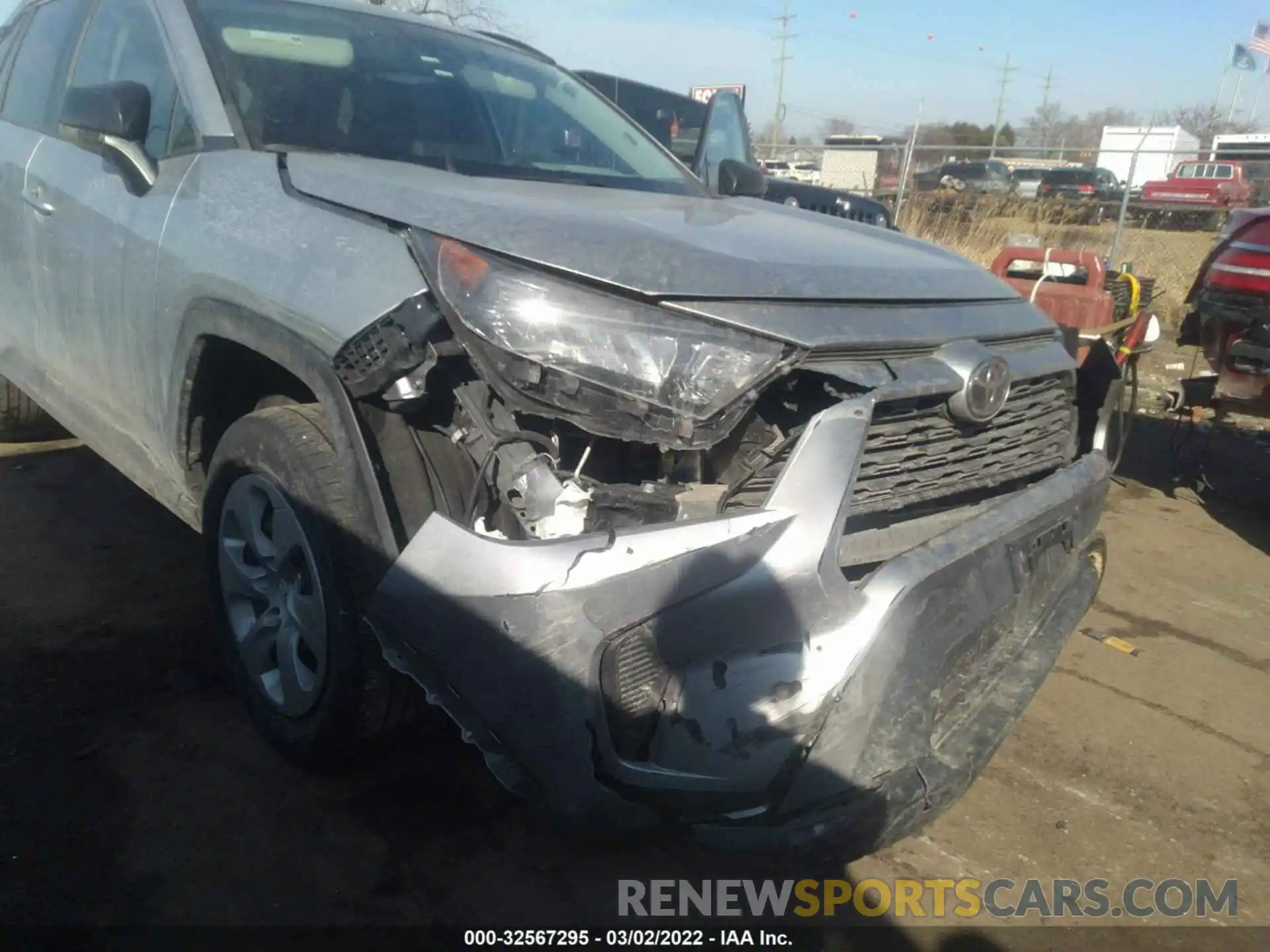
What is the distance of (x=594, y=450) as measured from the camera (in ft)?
6.66

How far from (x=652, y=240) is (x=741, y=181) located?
6.69 feet

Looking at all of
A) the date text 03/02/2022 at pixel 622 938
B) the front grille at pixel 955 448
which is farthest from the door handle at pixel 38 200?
the front grille at pixel 955 448

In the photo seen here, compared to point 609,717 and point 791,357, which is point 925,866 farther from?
point 791,357

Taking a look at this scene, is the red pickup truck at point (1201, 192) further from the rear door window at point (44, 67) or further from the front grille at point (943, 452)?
the rear door window at point (44, 67)

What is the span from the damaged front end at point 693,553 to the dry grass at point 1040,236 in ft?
33.4

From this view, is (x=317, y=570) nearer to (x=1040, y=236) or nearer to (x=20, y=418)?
(x=20, y=418)

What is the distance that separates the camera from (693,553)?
1.77 meters

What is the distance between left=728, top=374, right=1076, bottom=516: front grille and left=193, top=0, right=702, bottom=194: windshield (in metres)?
1.44

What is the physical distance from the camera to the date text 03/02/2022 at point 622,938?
2.16 m

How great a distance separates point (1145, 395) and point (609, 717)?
7879 millimetres

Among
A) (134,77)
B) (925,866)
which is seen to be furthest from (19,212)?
(925,866)

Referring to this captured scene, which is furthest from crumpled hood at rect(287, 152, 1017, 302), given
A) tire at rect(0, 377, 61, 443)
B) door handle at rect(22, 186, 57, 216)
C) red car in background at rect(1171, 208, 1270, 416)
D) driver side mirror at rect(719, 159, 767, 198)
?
tire at rect(0, 377, 61, 443)

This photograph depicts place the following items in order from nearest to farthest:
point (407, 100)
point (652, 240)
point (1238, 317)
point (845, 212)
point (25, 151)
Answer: point (652, 240) < point (407, 100) < point (25, 151) < point (1238, 317) < point (845, 212)

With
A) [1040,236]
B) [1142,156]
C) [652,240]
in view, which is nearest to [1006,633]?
[652,240]
